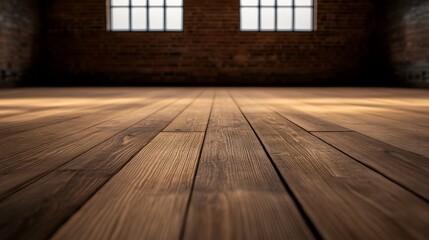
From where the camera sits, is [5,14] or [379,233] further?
[5,14]

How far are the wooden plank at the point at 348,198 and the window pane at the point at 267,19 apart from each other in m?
9.21

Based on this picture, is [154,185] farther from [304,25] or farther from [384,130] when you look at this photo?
[304,25]

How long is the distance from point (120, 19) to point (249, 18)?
3.38 metres

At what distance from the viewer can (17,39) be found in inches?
356

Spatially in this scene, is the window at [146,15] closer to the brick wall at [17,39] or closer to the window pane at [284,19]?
the brick wall at [17,39]

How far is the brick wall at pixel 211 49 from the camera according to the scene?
1010 cm

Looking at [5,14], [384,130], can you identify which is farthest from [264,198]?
[5,14]

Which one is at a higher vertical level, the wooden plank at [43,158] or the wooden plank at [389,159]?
the wooden plank at [389,159]

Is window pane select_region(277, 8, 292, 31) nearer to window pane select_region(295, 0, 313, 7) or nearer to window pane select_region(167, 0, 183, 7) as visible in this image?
window pane select_region(295, 0, 313, 7)

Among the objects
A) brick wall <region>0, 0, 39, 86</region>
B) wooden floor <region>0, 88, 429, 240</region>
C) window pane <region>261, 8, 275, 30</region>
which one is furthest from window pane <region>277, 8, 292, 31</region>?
wooden floor <region>0, 88, 429, 240</region>

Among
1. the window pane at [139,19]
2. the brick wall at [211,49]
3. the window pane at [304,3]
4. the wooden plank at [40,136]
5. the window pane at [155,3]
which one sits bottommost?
the wooden plank at [40,136]

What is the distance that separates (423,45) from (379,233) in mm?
8796

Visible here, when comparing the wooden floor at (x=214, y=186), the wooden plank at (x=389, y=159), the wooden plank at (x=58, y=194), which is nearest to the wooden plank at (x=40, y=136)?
the wooden floor at (x=214, y=186)

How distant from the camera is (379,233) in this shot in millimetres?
625
